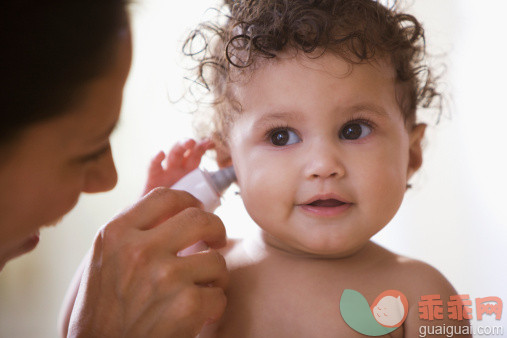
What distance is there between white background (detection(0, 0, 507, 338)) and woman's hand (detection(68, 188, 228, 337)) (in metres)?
0.55

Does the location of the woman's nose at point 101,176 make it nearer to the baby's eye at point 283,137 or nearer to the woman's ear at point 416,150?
the baby's eye at point 283,137

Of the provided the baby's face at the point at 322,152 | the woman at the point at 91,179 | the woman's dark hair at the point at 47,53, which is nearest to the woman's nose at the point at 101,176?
the woman at the point at 91,179

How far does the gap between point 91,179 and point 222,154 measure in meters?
0.38

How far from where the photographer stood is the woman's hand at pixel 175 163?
1.10 m

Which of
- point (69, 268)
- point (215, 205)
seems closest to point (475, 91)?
point (215, 205)

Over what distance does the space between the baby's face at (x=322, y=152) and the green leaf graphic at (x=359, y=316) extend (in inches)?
3.6

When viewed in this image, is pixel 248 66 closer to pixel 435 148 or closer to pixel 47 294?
pixel 435 148

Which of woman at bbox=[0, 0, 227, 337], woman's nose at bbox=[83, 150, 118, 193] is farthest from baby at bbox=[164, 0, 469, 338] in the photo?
woman's nose at bbox=[83, 150, 118, 193]

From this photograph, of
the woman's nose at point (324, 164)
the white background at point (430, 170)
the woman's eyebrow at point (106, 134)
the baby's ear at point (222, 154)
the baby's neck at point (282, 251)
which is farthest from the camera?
the white background at point (430, 170)

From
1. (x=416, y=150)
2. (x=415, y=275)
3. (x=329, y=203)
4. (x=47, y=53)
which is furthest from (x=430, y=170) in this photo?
(x=47, y=53)

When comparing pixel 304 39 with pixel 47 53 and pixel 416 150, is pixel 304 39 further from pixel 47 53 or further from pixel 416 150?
pixel 47 53

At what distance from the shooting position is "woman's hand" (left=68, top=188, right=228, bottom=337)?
708mm

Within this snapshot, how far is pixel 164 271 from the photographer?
72cm

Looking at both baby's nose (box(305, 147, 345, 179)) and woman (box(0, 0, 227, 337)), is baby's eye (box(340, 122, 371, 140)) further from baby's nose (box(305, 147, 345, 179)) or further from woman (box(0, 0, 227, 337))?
woman (box(0, 0, 227, 337))
